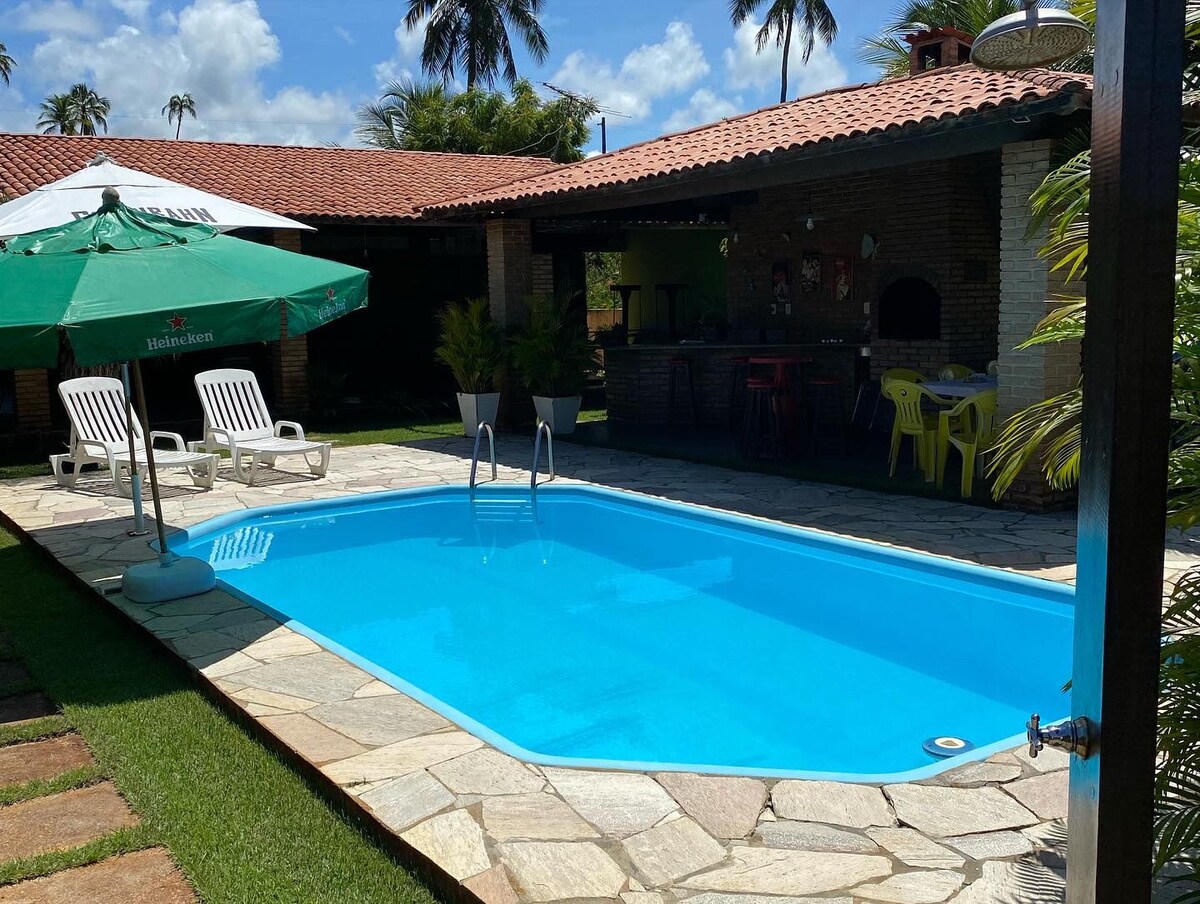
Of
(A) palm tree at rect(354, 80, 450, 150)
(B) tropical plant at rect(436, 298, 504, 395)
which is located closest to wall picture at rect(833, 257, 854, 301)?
(B) tropical plant at rect(436, 298, 504, 395)

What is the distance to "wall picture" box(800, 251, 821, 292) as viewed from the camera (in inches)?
579

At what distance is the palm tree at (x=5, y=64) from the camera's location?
46500mm

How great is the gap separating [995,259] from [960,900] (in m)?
11.4

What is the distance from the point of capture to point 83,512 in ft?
32.0

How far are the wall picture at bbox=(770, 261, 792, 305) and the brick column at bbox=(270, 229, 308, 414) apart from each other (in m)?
7.16

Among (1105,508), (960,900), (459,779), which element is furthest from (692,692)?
(1105,508)

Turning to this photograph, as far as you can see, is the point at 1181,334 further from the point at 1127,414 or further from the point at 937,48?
the point at 937,48

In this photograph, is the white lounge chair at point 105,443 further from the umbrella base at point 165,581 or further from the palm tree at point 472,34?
the palm tree at point 472,34

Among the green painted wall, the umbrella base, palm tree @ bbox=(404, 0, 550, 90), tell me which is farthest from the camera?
palm tree @ bbox=(404, 0, 550, 90)

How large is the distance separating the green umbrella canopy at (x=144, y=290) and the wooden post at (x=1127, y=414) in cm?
492

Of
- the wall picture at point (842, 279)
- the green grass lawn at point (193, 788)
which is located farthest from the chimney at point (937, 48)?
the green grass lawn at point (193, 788)

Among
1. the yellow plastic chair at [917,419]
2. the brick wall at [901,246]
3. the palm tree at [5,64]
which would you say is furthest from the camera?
the palm tree at [5,64]

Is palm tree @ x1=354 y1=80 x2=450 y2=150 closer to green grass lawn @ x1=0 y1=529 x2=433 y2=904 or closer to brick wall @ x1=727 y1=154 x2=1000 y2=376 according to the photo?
brick wall @ x1=727 y1=154 x2=1000 y2=376

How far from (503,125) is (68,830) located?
28447mm
